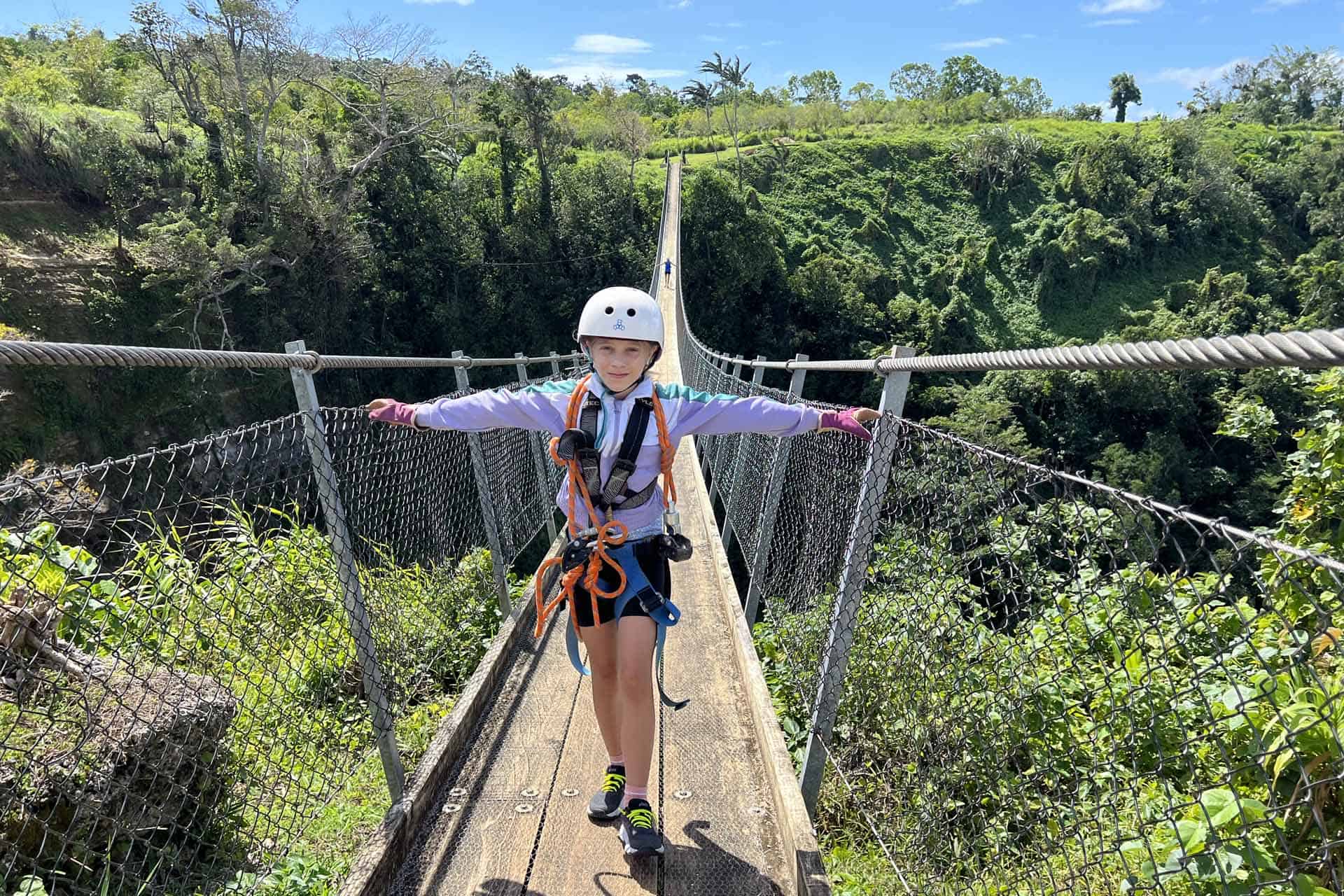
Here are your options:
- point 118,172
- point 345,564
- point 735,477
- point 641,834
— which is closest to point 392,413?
point 345,564

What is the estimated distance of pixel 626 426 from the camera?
1672mm

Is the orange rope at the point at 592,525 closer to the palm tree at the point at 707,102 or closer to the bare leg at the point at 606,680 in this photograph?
the bare leg at the point at 606,680

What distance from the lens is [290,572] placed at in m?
3.01

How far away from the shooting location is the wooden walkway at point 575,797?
1.60 metres

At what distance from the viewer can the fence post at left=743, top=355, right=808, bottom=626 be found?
2.81m

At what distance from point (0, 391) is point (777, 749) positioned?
18.2 meters

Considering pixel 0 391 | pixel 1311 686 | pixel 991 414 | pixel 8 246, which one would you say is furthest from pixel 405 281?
pixel 1311 686

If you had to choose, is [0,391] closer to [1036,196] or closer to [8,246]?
[8,246]

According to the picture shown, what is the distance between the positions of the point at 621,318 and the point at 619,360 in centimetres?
9

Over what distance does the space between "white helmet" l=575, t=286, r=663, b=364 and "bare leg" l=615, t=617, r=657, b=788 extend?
0.62 m

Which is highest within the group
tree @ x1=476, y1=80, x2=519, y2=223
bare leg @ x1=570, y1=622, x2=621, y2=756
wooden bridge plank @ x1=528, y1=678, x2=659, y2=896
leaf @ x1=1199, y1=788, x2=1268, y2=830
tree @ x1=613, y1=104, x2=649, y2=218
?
tree @ x1=613, y1=104, x2=649, y2=218

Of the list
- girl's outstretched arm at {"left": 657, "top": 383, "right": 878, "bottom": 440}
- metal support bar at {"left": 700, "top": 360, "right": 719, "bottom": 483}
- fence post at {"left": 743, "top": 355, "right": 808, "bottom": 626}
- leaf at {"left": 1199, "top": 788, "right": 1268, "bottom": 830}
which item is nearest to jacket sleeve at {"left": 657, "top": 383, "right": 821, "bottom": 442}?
girl's outstretched arm at {"left": 657, "top": 383, "right": 878, "bottom": 440}

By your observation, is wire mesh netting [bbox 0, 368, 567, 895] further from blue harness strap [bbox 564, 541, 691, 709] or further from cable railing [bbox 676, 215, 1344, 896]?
cable railing [bbox 676, 215, 1344, 896]

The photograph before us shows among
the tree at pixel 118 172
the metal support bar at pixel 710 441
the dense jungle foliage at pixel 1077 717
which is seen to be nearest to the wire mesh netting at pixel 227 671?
the dense jungle foliage at pixel 1077 717
